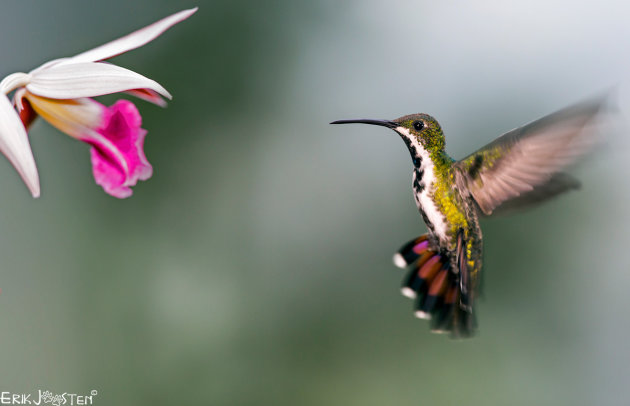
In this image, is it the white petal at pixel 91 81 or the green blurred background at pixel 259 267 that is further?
the green blurred background at pixel 259 267

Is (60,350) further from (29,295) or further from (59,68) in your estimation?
(59,68)

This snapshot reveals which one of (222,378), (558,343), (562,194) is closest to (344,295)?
(222,378)

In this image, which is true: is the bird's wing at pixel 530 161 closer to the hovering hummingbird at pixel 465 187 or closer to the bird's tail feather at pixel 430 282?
the hovering hummingbird at pixel 465 187

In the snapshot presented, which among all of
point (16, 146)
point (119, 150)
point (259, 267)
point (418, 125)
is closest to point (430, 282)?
point (418, 125)

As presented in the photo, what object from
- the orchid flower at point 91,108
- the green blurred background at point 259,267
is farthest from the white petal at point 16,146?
the green blurred background at point 259,267

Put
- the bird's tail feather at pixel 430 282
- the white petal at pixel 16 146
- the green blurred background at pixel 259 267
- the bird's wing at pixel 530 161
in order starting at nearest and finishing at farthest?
the white petal at pixel 16 146
the bird's wing at pixel 530 161
the bird's tail feather at pixel 430 282
the green blurred background at pixel 259 267

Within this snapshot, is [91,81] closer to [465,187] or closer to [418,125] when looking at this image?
[418,125]

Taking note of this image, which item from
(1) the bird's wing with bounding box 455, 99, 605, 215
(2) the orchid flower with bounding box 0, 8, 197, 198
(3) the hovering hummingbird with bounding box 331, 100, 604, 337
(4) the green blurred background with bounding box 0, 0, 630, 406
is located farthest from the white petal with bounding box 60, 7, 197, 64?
(4) the green blurred background with bounding box 0, 0, 630, 406
